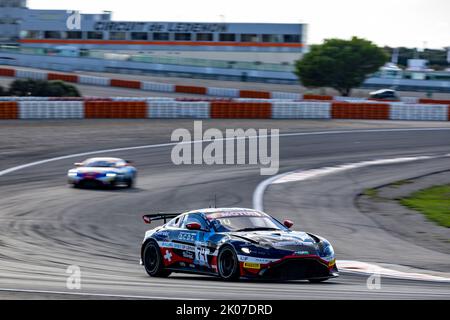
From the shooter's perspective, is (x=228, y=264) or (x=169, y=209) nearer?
(x=228, y=264)

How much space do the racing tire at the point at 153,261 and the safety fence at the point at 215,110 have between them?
27.7 metres

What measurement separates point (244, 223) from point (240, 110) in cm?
3200

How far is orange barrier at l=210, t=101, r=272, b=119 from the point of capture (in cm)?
4272

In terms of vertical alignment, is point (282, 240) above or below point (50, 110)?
above

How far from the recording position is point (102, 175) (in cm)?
2294

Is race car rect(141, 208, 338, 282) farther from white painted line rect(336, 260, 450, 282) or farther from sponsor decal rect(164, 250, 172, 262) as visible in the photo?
white painted line rect(336, 260, 450, 282)

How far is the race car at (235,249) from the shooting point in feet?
33.5

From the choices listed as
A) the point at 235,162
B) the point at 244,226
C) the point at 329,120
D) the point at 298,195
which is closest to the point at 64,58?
the point at 329,120

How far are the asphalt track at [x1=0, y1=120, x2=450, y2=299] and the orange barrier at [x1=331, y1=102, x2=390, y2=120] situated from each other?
6.93m

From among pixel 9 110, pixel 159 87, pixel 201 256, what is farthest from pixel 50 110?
pixel 201 256

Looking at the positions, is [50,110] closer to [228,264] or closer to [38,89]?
[38,89]

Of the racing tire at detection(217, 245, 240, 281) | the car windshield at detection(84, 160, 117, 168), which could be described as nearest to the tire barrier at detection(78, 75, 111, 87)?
the car windshield at detection(84, 160, 117, 168)

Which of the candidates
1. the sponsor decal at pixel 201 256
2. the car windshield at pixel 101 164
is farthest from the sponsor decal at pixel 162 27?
the sponsor decal at pixel 201 256
